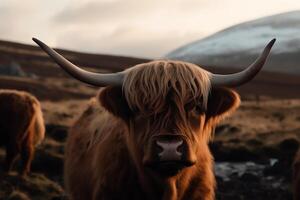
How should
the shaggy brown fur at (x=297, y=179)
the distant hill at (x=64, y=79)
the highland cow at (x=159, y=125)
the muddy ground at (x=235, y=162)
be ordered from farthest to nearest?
the distant hill at (x=64, y=79) → the muddy ground at (x=235, y=162) → the shaggy brown fur at (x=297, y=179) → the highland cow at (x=159, y=125)

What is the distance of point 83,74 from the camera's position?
4.78 meters

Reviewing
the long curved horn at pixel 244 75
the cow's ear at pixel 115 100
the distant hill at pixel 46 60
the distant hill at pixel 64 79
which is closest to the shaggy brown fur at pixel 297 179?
the long curved horn at pixel 244 75

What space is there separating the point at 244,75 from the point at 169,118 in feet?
2.14

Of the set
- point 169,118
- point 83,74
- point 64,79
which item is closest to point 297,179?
point 169,118

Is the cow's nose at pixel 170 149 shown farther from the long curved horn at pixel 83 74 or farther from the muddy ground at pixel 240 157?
the muddy ground at pixel 240 157

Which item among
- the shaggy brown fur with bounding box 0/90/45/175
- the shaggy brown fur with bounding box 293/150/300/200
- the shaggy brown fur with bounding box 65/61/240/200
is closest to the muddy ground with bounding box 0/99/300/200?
the shaggy brown fur with bounding box 0/90/45/175

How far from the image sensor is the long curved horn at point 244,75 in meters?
4.65

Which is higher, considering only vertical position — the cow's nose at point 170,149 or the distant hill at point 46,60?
the cow's nose at point 170,149

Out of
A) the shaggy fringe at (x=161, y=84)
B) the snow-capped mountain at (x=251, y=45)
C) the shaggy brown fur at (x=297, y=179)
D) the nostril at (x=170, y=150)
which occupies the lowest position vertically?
the snow-capped mountain at (x=251, y=45)

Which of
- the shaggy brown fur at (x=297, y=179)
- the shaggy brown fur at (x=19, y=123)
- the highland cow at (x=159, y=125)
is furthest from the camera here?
the shaggy brown fur at (x=19, y=123)

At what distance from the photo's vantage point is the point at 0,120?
534 inches

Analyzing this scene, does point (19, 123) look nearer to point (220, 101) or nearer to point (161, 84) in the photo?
point (220, 101)

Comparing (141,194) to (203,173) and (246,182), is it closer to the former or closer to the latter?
(203,173)

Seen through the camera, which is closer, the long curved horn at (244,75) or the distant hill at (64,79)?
the long curved horn at (244,75)
